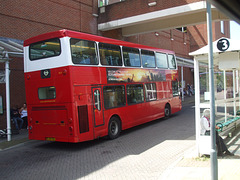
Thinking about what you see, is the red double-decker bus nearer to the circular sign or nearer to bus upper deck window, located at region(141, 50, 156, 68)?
bus upper deck window, located at region(141, 50, 156, 68)

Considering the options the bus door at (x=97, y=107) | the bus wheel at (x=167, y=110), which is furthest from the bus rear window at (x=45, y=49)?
the bus wheel at (x=167, y=110)

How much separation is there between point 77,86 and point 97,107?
1.31 m

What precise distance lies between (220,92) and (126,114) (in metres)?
4.22

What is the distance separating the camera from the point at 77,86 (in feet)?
27.6

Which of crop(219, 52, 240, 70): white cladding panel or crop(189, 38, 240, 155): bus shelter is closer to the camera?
crop(189, 38, 240, 155): bus shelter

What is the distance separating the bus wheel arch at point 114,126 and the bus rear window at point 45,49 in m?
3.51

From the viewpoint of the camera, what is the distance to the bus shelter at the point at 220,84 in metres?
6.62

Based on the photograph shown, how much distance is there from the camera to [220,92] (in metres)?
8.38

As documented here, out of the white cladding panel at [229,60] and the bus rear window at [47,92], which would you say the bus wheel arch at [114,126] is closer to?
the bus rear window at [47,92]

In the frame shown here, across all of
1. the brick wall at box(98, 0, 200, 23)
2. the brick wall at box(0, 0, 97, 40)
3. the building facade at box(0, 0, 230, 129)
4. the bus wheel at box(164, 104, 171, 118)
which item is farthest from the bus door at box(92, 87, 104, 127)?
the brick wall at box(98, 0, 200, 23)

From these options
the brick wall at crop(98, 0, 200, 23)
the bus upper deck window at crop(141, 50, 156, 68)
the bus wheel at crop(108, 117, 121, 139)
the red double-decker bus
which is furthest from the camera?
the brick wall at crop(98, 0, 200, 23)

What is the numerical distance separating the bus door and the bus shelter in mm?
3753

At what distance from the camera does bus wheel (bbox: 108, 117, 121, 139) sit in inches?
391

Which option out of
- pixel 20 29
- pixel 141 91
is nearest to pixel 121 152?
pixel 141 91
